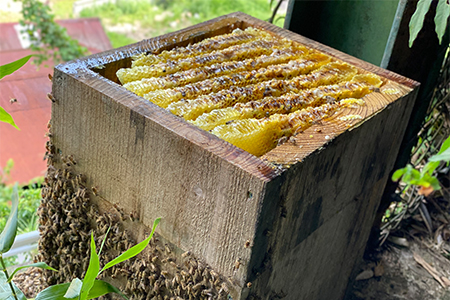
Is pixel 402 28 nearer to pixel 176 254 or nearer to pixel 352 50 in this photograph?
pixel 352 50

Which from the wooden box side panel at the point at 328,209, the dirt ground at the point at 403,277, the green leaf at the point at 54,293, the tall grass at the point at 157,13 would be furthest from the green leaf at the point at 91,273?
the tall grass at the point at 157,13

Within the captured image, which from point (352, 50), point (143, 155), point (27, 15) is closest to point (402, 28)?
point (352, 50)

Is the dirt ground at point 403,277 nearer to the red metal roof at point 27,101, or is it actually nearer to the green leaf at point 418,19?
the green leaf at point 418,19

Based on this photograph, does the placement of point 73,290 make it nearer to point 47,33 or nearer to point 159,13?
point 47,33

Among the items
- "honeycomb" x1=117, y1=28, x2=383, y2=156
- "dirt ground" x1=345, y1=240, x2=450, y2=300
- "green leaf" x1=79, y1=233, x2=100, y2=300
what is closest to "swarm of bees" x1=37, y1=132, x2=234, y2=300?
"green leaf" x1=79, y1=233, x2=100, y2=300

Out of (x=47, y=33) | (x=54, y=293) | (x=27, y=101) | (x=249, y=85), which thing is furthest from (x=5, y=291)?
(x=47, y=33)

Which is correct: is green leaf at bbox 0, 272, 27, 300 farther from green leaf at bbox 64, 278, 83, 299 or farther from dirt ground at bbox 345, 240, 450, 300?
dirt ground at bbox 345, 240, 450, 300
